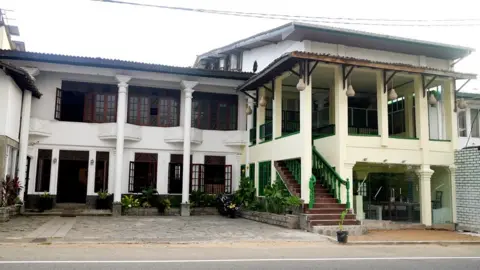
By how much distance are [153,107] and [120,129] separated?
89.4 inches

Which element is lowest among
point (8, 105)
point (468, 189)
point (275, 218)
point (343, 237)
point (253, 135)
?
point (343, 237)

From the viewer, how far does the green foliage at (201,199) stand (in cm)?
2009

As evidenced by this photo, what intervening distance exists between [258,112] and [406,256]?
10.8 m

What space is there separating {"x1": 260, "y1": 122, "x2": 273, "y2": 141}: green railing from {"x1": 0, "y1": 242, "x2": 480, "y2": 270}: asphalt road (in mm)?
7501

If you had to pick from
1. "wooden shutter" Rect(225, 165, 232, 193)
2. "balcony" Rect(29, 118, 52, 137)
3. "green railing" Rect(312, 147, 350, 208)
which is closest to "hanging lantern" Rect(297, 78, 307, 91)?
"green railing" Rect(312, 147, 350, 208)

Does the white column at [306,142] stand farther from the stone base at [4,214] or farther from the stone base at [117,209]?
the stone base at [4,214]

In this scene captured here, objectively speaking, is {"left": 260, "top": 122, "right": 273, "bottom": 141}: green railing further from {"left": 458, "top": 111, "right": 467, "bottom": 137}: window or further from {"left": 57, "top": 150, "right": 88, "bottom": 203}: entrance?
{"left": 458, "top": 111, "right": 467, "bottom": 137}: window

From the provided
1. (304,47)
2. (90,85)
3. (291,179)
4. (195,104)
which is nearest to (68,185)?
(90,85)

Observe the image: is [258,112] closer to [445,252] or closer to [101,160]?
[101,160]

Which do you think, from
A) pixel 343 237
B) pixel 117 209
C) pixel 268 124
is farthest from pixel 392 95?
pixel 117 209

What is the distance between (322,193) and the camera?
1552 cm

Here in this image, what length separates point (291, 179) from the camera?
16.5m

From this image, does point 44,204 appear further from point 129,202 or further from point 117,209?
point 129,202

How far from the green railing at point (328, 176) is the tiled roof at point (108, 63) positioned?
5.89 metres
